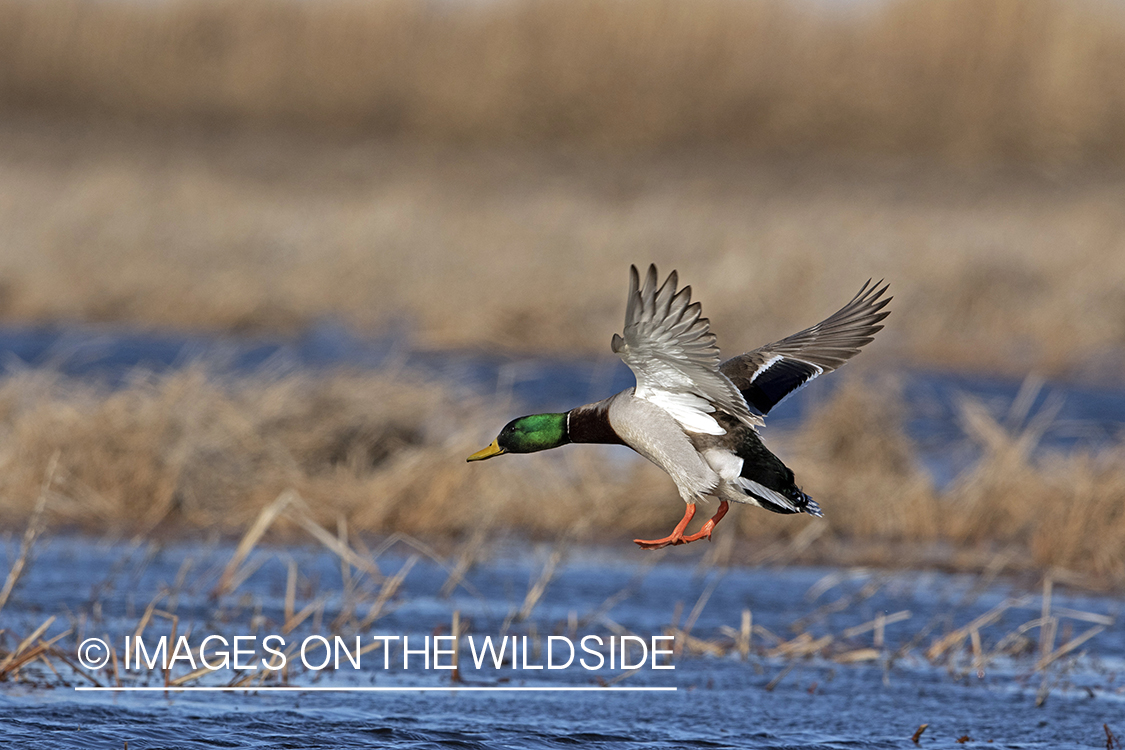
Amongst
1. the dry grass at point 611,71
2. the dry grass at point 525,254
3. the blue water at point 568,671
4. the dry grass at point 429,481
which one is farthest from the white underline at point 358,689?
the dry grass at point 611,71

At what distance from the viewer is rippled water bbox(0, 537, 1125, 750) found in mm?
4703

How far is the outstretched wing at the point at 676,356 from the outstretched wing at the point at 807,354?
357 mm

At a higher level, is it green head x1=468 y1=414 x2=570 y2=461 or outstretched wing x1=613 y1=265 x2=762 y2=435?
outstretched wing x1=613 y1=265 x2=762 y2=435

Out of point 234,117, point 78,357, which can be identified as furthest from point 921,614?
point 234,117

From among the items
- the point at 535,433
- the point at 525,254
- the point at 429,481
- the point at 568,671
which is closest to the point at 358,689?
the point at 568,671

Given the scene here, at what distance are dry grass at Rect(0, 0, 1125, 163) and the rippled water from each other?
15.9 metres

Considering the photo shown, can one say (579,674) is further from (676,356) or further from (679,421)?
(676,356)

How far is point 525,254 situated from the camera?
15156 millimetres

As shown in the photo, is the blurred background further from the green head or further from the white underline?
the green head

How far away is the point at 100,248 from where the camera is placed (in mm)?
14766

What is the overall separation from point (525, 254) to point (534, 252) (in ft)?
0.43

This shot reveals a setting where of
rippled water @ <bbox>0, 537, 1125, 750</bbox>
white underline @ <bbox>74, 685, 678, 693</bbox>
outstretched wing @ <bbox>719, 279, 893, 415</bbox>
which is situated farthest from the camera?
white underline @ <bbox>74, 685, 678, 693</bbox>

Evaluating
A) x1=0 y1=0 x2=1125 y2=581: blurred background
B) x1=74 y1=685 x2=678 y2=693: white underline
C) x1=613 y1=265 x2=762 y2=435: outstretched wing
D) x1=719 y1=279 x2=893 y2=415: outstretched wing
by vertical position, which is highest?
x1=0 y1=0 x2=1125 y2=581: blurred background

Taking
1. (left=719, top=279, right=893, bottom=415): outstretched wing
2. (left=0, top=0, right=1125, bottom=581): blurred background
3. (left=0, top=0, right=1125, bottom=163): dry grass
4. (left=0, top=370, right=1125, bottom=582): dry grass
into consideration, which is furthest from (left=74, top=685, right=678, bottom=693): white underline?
(left=0, top=0, right=1125, bottom=163): dry grass
